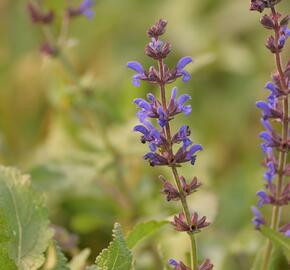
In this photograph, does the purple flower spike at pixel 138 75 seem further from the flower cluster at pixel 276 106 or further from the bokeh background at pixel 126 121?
the bokeh background at pixel 126 121

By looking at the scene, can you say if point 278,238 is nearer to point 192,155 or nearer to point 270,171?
point 270,171

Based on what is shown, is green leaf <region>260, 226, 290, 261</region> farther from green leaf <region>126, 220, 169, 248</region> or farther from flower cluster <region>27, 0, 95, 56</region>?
flower cluster <region>27, 0, 95, 56</region>

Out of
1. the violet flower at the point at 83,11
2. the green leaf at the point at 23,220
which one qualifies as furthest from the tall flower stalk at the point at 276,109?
the violet flower at the point at 83,11

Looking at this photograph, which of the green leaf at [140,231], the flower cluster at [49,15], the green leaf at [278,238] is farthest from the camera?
the flower cluster at [49,15]

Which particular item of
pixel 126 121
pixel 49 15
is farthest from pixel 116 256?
pixel 126 121

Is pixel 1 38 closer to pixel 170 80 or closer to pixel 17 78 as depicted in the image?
pixel 17 78

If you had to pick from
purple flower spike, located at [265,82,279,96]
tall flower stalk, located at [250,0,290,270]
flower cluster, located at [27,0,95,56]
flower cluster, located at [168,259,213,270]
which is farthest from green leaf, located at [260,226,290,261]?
flower cluster, located at [27,0,95,56]
